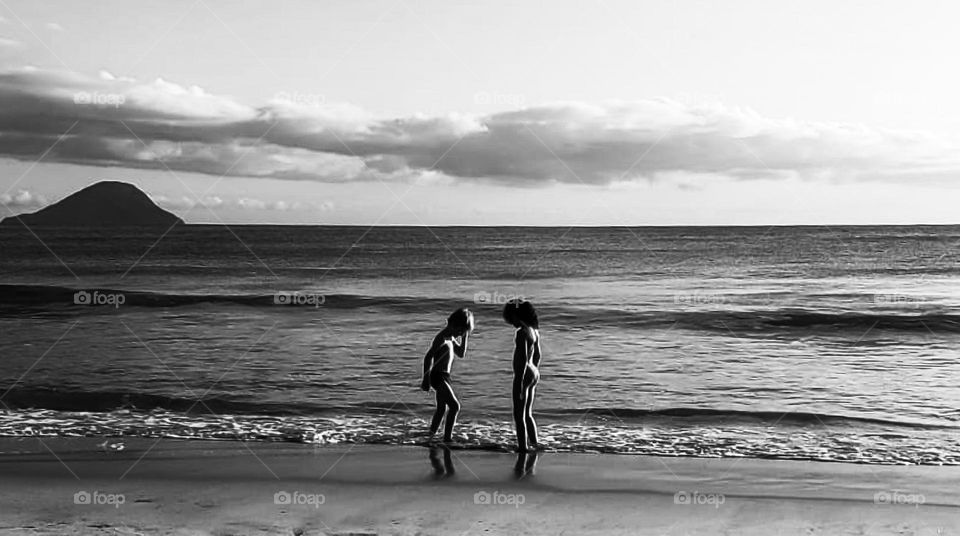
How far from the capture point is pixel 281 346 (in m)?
19.4

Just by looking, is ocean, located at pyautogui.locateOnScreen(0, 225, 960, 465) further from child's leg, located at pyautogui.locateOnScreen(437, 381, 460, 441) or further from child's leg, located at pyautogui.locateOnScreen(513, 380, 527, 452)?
child's leg, located at pyautogui.locateOnScreen(513, 380, 527, 452)

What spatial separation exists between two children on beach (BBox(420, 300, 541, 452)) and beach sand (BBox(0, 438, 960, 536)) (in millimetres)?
508

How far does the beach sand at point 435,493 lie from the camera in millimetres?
7012

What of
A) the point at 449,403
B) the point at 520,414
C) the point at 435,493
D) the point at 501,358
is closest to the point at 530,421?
the point at 520,414

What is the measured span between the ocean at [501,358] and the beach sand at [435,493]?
0.91m

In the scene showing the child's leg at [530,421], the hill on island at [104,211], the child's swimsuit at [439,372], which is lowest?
the child's leg at [530,421]

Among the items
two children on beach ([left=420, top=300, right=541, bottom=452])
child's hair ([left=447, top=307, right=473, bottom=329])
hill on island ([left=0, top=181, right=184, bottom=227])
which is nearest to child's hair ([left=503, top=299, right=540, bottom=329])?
two children on beach ([left=420, top=300, right=541, bottom=452])

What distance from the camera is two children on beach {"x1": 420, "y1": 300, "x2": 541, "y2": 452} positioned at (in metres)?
9.45

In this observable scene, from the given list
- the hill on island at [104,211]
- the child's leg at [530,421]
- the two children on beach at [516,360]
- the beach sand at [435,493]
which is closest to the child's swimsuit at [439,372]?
the two children on beach at [516,360]

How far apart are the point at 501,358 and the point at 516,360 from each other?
7.99 metres

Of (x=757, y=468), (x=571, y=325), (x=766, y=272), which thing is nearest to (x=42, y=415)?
(x=757, y=468)

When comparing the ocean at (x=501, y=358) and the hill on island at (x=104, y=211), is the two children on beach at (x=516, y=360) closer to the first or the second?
the ocean at (x=501, y=358)

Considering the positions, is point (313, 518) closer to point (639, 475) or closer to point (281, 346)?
point (639, 475)

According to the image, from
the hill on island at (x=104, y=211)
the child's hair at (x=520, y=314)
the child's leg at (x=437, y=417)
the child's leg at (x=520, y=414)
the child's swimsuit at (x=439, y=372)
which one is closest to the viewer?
the child's hair at (x=520, y=314)
